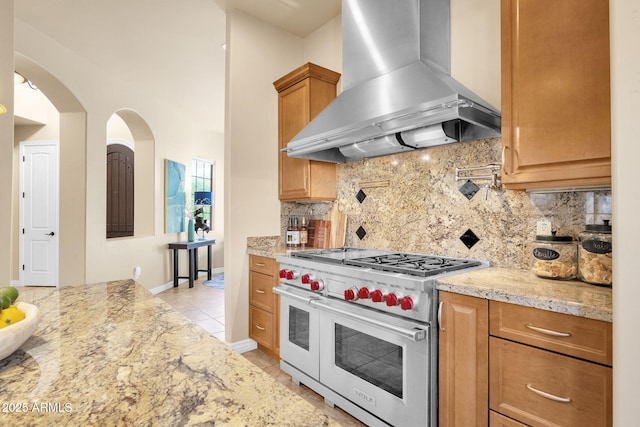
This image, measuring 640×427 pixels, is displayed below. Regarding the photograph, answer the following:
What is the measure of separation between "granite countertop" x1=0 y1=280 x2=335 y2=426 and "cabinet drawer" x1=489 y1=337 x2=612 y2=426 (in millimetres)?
1092

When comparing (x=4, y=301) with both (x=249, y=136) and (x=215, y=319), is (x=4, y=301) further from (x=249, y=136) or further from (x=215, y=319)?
(x=215, y=319)

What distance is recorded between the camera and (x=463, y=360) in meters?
1.43

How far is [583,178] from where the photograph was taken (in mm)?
1357

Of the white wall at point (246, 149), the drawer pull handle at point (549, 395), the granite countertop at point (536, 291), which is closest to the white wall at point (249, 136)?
the white wall at point (246, 149)

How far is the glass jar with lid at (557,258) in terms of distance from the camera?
1507mm

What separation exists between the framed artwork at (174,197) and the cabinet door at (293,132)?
3000 mm

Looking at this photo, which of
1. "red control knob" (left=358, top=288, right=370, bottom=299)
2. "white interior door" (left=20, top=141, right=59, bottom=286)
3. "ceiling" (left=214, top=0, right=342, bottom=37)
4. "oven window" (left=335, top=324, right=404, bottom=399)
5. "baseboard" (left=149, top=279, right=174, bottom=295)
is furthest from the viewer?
"white interior door" (left=20, top=141, right=59, bottom=286)

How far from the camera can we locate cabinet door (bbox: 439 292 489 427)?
1371 mm

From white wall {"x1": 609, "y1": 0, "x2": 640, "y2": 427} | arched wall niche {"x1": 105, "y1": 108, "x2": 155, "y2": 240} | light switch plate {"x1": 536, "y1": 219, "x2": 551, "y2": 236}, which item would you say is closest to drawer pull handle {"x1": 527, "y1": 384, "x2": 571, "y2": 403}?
white wall {"x1": 609, "y1": 0, "x2": 640, "y2": 427}

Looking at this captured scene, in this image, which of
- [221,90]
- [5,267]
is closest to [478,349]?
[5,267]

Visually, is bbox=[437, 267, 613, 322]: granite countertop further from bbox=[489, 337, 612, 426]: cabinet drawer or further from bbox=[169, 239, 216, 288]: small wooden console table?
bbox=[169, 239, 216, 288]: small wooden console table

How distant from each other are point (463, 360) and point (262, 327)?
1796 mm

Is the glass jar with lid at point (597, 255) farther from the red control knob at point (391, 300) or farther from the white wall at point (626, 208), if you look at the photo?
the red control knob at point (391, 300)

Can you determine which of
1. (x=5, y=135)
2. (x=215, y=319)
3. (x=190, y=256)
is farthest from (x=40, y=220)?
(x=5, y=135)
